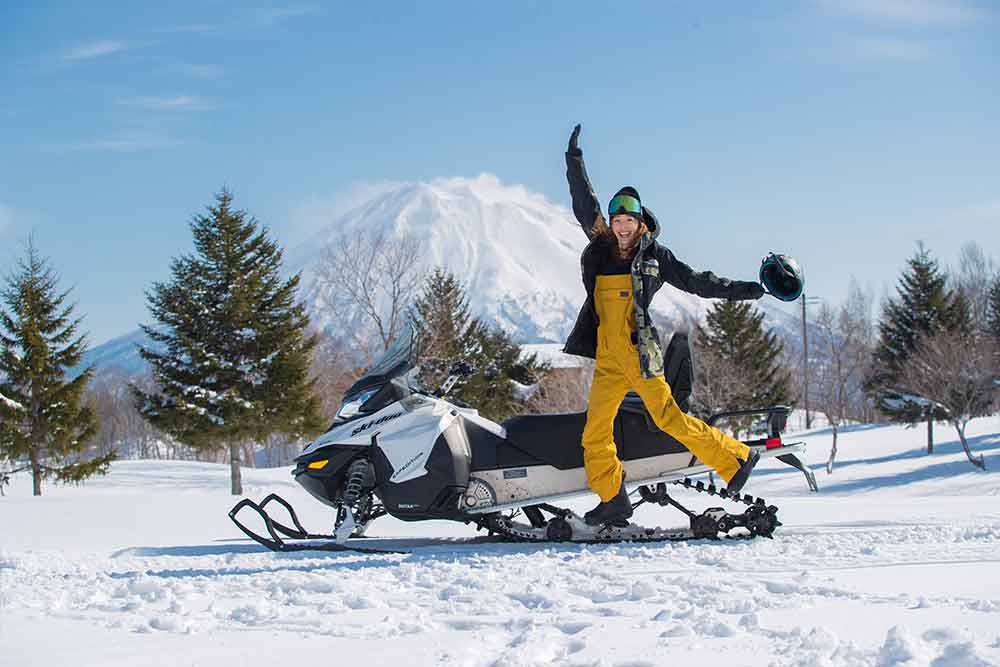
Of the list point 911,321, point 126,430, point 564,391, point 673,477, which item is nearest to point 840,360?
point 911,321

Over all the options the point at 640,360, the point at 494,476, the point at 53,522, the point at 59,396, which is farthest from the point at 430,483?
the point at 59,396

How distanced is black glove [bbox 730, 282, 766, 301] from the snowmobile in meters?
0.47

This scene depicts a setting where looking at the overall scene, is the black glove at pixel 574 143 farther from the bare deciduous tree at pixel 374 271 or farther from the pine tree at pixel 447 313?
the pine tree at pixel 447 313

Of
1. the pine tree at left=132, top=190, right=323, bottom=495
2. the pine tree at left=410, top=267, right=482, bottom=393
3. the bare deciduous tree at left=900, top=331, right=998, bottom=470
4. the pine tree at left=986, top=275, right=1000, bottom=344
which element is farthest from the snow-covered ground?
the pine tree at left=986, top=275, right=1000, bottom=344

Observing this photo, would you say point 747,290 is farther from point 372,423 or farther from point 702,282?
point 372,423

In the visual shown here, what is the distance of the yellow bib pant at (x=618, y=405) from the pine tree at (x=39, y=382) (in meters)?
24.6

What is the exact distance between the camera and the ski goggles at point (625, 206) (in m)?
5.27

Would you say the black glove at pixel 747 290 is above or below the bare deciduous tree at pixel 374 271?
below

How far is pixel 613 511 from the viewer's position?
17.2 ft

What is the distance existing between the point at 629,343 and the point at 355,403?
176cm

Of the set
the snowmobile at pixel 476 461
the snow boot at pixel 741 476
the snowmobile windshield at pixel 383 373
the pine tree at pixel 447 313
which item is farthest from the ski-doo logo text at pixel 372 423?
the pine tree at pixel 447 313

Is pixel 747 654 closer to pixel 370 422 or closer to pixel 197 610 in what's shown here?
pixel 197 610

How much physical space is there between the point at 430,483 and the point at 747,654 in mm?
2960

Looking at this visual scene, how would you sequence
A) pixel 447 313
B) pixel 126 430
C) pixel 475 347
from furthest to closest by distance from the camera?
1. pixel 126 430
2. pixel 475 347
3. pixel 447 313
